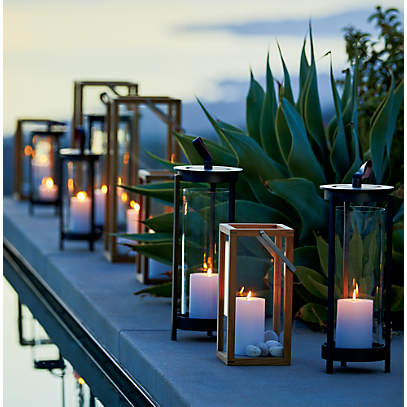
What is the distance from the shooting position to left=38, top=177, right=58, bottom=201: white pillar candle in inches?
280

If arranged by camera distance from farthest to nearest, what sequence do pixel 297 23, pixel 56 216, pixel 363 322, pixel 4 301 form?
pixel 297 23 < pixel 56 216 < pixel 4 301 < pixel 363 322

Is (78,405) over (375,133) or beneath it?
beneath

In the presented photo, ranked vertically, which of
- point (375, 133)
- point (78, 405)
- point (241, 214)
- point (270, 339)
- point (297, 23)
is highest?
point (297, 23)

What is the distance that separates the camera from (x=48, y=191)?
282 inches

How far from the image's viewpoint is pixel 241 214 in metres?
3.67

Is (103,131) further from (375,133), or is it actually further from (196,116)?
(196,116)

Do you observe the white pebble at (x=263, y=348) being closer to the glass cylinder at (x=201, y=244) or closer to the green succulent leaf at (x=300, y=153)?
the glass cylinder at (x=201, y=244)

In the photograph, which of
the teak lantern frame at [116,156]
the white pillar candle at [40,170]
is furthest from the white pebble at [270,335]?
the white pillar candle at [40,170]

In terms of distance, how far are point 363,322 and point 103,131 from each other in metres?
3.07

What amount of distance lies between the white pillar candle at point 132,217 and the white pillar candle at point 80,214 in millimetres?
532

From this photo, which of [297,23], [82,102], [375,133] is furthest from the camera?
[297,23]

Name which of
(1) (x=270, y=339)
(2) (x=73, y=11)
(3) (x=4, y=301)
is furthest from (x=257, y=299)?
(2) (x=73, y=11)

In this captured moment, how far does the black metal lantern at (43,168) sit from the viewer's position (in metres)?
7.04

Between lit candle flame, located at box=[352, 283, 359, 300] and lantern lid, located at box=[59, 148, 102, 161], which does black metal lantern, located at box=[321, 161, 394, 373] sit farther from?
lantern lid, located at box=[59, 148, 102, 161]
